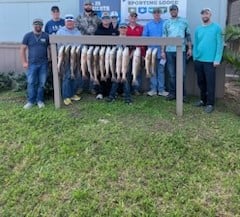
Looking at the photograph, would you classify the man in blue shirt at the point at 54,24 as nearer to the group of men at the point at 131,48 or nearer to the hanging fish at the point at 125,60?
the group of men at the point at 131,48

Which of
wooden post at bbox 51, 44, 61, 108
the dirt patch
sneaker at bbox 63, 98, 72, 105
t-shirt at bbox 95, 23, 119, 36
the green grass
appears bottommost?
the green grass

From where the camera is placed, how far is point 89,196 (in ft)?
15.7

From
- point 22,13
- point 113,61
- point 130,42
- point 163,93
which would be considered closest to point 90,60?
point 113,61

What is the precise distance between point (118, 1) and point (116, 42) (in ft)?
6.73

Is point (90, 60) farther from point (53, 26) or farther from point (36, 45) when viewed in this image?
point (53, 26)

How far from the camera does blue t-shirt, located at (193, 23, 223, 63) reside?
6.87m

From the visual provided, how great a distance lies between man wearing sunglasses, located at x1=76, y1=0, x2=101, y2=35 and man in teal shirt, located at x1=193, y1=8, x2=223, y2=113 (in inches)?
73.5

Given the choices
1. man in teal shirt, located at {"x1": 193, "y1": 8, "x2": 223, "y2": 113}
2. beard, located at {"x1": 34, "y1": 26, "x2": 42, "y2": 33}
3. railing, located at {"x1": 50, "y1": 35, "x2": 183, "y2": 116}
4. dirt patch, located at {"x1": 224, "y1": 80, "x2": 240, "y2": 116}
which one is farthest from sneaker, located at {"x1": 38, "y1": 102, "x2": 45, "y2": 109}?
dirt patch, located at {"x1": 224, "y1": 80, "x2": 240, "y2": 116}

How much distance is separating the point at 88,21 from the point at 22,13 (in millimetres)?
2074

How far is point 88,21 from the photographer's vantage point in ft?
25.3

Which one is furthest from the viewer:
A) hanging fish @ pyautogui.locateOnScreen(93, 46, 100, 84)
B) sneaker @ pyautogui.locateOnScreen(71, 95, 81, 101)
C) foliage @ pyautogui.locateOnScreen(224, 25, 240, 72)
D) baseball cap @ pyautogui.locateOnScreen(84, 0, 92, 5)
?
baseball cap @ pyautogui.locateOnScreen(84, 0, 92, 5)

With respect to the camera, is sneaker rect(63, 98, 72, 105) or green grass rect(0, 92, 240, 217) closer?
green grass rect(0, 92, 240, 217)

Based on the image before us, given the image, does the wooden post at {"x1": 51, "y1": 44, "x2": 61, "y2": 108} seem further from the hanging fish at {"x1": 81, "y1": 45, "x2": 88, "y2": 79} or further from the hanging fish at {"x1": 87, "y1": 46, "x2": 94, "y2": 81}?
the hanging fish at {"x1": 87, "y1": 46, "x2": 94, "y2": 81}

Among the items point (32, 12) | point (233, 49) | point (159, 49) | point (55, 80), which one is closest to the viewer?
point (55, 80)
